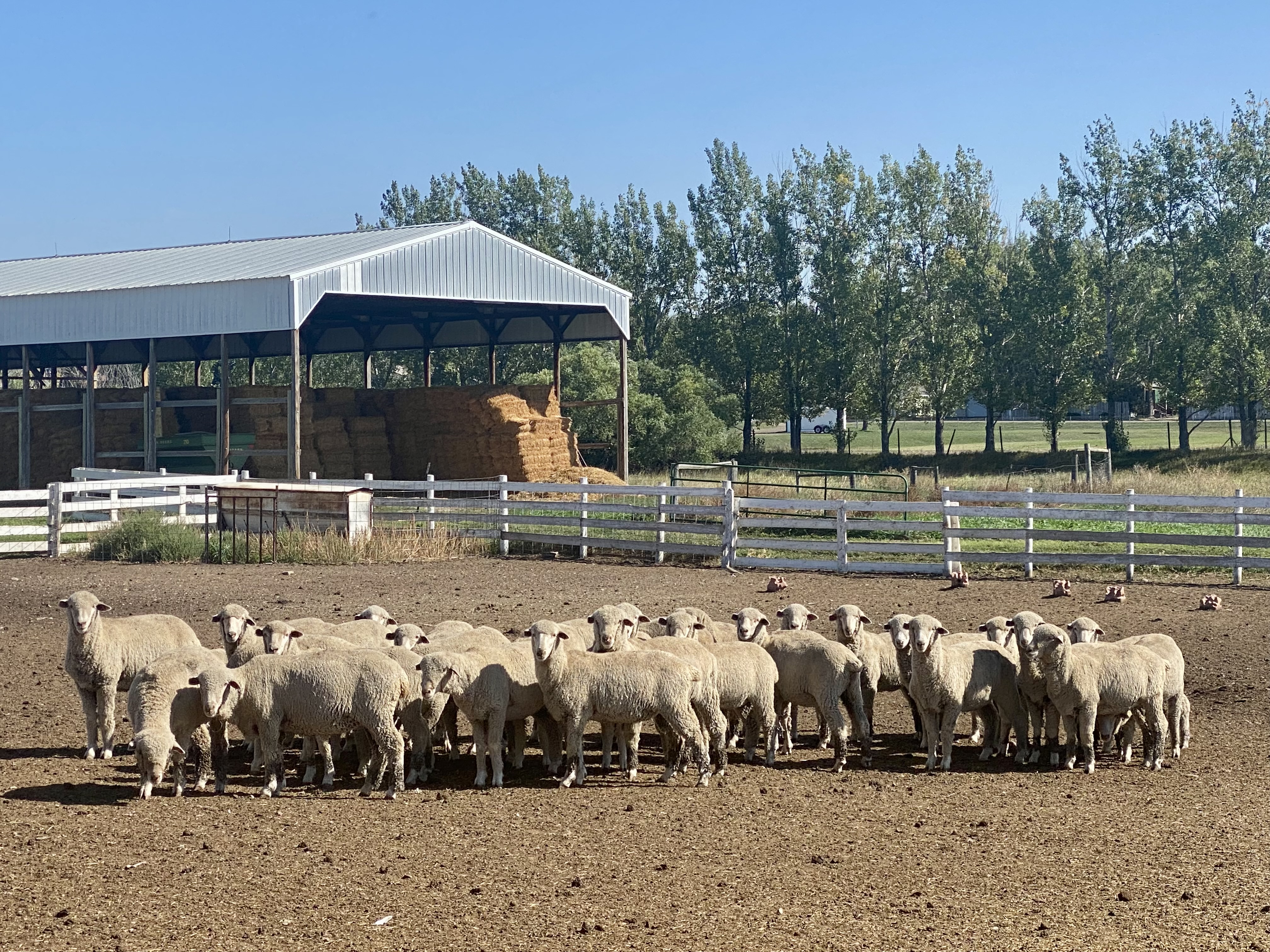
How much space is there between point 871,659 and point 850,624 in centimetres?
34

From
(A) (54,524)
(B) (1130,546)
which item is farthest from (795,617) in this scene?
(A) (54,524)

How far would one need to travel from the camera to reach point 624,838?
27.9ft

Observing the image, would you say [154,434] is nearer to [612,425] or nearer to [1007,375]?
[612,425]

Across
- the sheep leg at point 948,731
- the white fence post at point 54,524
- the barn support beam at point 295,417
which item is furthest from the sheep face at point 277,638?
the barn support beam at point 295,417

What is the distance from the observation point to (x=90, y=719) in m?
10.7

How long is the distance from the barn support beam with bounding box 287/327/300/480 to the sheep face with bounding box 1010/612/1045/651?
867 inches

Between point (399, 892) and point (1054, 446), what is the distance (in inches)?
2068

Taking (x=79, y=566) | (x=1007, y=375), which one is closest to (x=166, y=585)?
(x=79, y=566)

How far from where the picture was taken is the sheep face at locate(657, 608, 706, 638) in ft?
38.8

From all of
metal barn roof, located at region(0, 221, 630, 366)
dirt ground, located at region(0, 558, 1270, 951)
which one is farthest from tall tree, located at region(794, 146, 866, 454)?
dirt ground, located at region(0, 558, 1270, 951)

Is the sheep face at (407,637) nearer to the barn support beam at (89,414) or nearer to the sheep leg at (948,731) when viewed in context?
the sheep leg at (948,731)

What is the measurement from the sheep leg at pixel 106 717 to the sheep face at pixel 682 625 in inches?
174

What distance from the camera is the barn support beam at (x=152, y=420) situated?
34.4 meters

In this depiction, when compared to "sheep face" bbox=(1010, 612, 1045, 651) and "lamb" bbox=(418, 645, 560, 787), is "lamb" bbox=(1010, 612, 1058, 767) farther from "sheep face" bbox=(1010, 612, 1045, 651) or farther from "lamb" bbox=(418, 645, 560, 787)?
"lamb" bbox=(418, 645, 560, 787)
